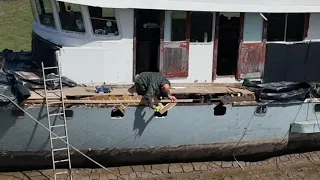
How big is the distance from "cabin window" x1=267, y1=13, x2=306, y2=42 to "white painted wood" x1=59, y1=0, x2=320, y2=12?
0.34 meters

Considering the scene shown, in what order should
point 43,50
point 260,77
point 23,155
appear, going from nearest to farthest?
point 23,155, point 43,50, point 260,77

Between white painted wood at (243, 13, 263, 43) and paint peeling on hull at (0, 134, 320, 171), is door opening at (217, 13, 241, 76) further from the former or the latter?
paint peeling on hull at (0, 134, 320, 171)

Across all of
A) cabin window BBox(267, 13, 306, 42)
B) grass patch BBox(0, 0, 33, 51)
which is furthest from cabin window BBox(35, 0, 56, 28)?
grass patch BBox(0, 0, 33, 51)

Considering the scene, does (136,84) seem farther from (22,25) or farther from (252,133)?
(22,25)

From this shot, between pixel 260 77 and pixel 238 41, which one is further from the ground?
pixel 238 41

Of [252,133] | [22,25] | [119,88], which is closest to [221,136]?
[252,133]

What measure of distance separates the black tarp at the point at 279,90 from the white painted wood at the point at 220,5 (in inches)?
55.8

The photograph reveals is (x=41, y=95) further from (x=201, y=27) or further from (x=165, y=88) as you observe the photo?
(x=201, y=27)

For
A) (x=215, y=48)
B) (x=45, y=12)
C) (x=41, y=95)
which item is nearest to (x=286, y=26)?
(x=215, y=48)

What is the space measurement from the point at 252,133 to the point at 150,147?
201cm

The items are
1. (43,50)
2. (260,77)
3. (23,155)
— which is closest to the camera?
(23,155)

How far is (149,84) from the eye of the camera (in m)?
9.25

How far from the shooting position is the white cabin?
30.9 ft

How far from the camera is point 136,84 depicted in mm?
9430
